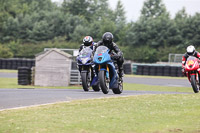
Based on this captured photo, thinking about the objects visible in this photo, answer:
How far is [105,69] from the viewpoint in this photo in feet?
43.9

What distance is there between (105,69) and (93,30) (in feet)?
190

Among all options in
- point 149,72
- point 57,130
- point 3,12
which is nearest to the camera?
point 57,130

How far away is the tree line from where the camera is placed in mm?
58375

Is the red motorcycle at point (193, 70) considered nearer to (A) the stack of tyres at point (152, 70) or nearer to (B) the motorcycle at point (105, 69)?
(B) the motorcycle at point (105, 69)

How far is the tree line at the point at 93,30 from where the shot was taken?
58375mm

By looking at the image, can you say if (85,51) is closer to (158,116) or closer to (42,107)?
(42,107)

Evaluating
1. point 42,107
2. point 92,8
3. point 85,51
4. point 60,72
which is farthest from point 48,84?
point 92,8

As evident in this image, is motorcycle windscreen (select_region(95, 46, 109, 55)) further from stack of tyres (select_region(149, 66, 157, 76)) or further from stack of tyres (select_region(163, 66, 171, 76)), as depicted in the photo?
stack of tyres (select_region(149, 66, 157, 76))

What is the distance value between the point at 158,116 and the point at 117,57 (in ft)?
15.7

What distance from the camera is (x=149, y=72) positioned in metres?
40.2

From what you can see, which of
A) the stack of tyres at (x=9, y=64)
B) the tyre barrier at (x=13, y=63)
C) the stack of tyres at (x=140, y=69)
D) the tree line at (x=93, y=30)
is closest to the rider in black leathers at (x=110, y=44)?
the stack of tyres at (x=140, y=69)

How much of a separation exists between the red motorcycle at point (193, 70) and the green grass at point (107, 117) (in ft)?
14.7

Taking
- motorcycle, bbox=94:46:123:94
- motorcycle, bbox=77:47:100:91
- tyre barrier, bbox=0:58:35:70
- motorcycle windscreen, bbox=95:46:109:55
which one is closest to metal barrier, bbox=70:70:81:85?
motorcycle, bbox=77:47:100:91

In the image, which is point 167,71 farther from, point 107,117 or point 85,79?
point 107,117
